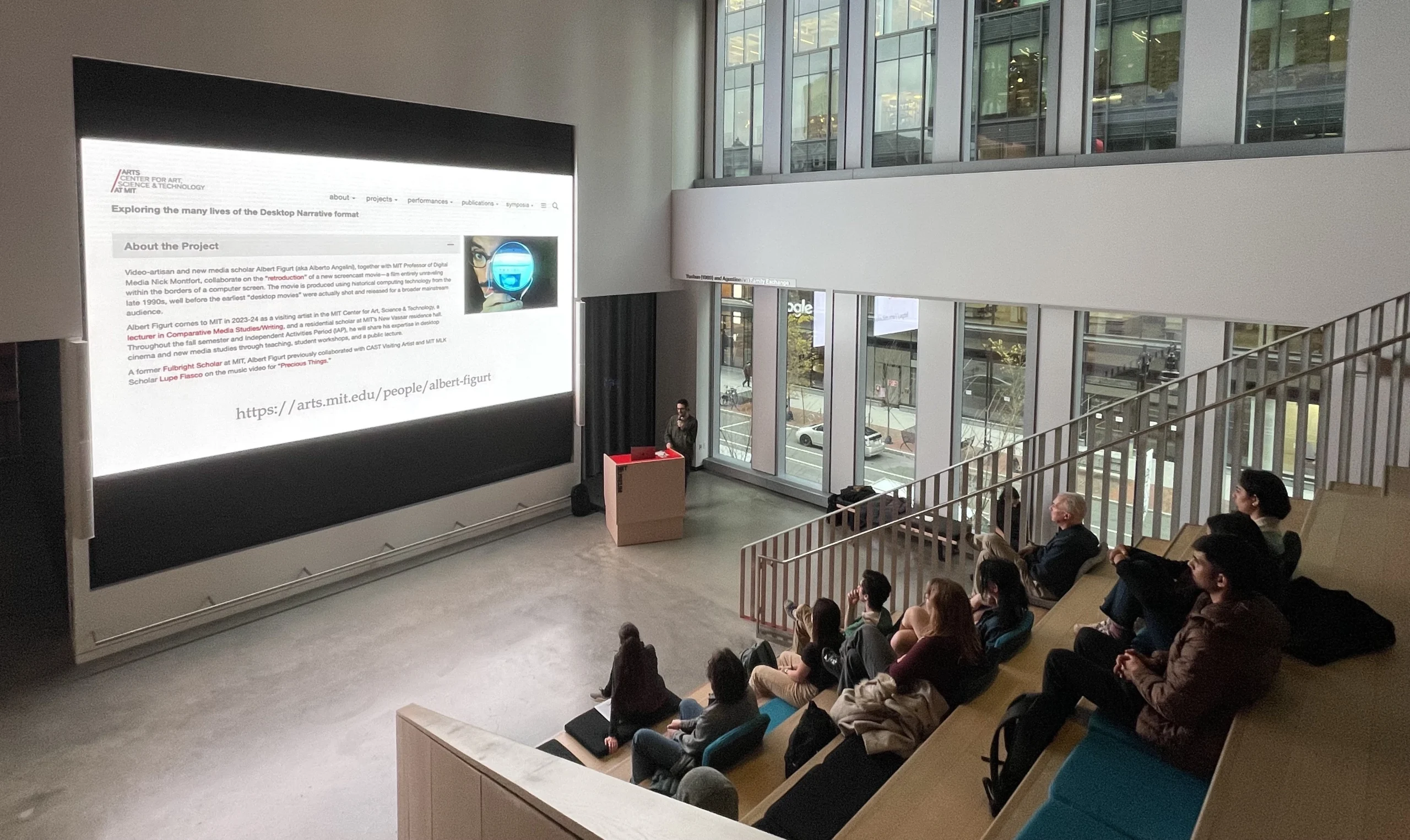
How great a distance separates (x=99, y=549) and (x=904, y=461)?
708 cm

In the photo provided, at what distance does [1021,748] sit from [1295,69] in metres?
5.72

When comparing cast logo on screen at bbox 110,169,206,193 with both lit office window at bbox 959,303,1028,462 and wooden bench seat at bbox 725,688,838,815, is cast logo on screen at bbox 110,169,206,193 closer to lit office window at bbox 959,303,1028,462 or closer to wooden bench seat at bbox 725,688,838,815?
wooden bench seat at bbox 725,688,838,815

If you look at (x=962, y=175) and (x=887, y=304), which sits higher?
(x=962, y=175)

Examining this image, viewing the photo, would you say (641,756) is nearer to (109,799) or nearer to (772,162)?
(109,799)

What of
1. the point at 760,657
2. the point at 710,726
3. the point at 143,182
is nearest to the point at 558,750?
the point at 710,726

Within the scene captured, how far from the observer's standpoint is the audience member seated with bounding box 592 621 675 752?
193 inches

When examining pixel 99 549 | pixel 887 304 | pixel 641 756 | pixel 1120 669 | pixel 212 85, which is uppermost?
pixel 212 85

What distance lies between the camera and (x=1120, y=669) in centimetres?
314

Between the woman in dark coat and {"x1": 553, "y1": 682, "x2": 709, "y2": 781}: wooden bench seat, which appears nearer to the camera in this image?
{"x1": 553, "y1": 682, "x2": 709, "y2": 781}: wooden bench seat

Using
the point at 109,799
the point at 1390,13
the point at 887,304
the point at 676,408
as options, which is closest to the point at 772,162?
the point at 887,304

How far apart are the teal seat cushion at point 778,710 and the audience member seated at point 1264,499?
2568 millimetres

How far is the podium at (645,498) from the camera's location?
27.8 feet

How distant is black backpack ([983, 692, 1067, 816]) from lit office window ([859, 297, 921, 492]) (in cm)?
564

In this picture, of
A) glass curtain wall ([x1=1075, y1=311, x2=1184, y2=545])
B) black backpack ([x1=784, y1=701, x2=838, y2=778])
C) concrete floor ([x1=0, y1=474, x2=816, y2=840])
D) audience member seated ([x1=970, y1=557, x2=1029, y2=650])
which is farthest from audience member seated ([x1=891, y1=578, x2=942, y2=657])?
glass curtain wall ([x1=1075, y1=311, x2=1184, y2=545])
